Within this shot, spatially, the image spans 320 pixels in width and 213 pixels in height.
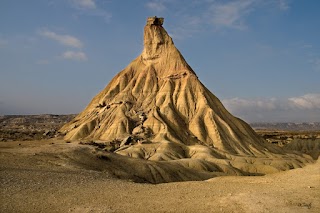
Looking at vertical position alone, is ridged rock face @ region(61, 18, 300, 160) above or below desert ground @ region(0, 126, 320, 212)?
above

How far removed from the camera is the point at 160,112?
305 feet

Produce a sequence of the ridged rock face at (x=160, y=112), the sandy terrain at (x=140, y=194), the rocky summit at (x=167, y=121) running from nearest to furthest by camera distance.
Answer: the sandy terrain at (x=140, y=194), the rocky summit at (x=167, y=121), the ridged rock face at (x=160, y=112)

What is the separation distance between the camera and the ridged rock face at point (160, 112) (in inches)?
3329

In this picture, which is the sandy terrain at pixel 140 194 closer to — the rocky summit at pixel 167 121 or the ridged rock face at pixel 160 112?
the rocky summit at pixel 167 121

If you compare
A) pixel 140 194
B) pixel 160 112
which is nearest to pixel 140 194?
pixel 140 194

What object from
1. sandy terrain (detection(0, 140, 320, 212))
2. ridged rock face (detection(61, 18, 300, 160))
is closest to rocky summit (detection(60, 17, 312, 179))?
ridged rock face (detection(61, 18, 300, 160))

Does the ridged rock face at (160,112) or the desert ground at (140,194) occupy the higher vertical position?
the ridged rock face at (160,112)

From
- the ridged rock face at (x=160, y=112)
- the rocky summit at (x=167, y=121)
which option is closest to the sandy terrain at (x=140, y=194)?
the rocky summit at (x=167, y=121)

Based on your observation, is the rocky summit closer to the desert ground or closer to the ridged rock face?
the ridged rock face

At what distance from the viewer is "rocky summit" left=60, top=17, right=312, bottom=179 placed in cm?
7400

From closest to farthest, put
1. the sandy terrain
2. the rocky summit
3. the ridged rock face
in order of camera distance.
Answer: the sandy terrain, the rocky summit, the ridged rock face

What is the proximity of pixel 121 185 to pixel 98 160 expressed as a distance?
1582 centimetres

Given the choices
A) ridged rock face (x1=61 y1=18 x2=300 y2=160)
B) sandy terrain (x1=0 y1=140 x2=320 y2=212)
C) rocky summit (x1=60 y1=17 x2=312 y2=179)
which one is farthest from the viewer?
ridged rock face (x1=61 y1=18 x2=300 y2=160)

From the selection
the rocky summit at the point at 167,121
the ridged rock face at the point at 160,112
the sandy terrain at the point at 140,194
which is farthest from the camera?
the ridged rock face at the point at 160,112
